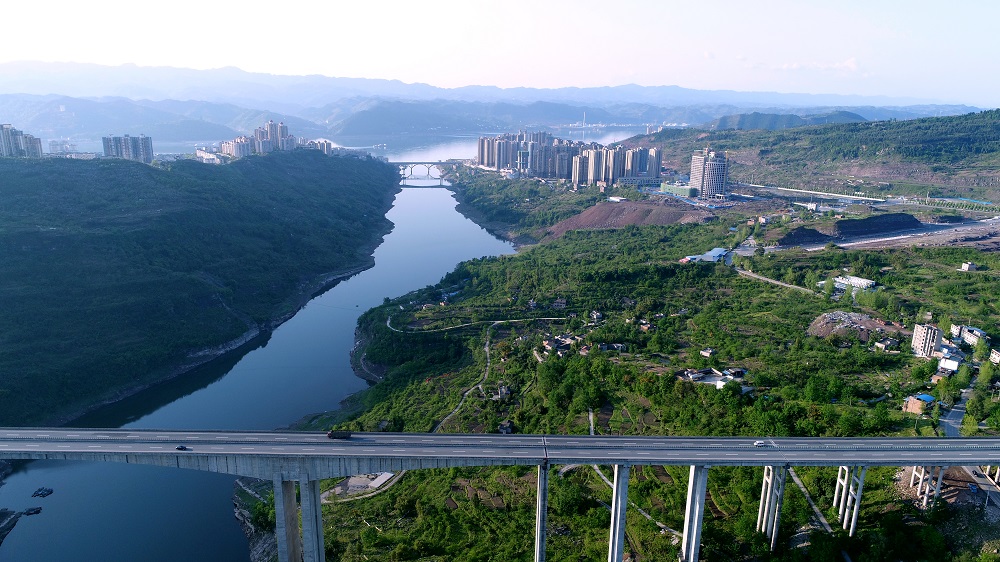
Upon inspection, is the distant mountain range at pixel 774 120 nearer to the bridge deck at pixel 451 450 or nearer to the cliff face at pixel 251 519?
the bridge deck at pixel 451 450

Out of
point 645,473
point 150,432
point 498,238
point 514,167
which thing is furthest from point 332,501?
point 514,167

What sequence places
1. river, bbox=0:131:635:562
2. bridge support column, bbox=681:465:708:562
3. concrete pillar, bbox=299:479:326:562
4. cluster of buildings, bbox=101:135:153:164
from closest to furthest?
bridge support column, bbox=681:465:708:562 → concrete pillar, bbox=299:479:326:562 → river, bbox=0:131:635:562 → cluster of buildings, bbox=101:135:153:164

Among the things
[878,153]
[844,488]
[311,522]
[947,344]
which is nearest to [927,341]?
[947,344]

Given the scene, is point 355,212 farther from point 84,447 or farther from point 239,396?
point 84,447

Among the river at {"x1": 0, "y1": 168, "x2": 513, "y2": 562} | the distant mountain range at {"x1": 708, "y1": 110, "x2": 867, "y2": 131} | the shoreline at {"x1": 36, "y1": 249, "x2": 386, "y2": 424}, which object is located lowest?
the river at {"x1": 0, "y1": 168, "x2": 513, "y2": 562}

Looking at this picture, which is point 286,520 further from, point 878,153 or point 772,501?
point 878,153

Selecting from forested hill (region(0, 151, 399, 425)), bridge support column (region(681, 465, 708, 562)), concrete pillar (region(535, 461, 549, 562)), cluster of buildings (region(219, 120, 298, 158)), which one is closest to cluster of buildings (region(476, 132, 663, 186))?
cluster of buildings (region(219, 120, 298, 158))

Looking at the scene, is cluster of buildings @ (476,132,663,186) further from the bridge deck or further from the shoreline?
the bridge deck

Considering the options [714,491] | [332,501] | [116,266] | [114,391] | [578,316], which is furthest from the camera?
[116,266]
